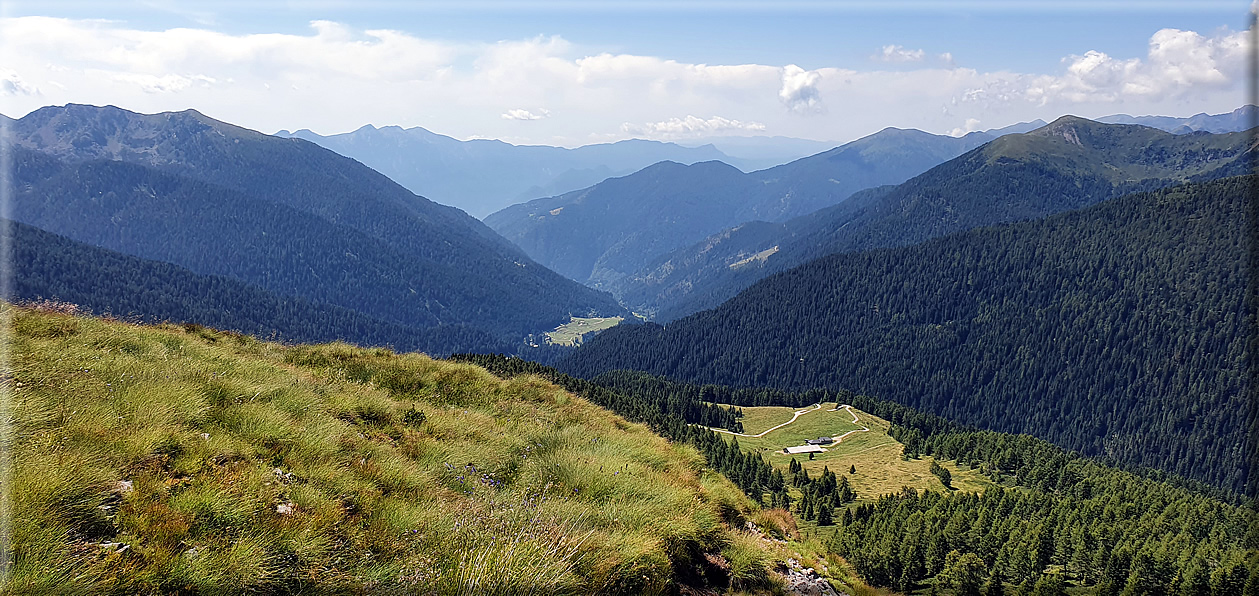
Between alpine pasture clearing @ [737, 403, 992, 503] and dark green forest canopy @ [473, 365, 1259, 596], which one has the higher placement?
dark green forest canopy @ [473, 365, 1259, 596]

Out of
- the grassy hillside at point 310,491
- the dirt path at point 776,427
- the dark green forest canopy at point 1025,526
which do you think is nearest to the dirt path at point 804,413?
the dirt path at point 776,427

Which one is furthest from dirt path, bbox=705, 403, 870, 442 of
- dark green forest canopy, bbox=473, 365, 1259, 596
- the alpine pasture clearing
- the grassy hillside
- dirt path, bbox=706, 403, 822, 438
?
the grassy hillside

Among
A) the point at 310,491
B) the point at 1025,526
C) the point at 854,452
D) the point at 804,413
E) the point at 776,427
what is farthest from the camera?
the point at 804,413

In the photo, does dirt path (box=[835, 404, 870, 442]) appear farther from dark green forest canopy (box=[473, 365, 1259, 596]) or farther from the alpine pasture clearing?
dark green forest canopy (box=[473, 365, 1259, 596])

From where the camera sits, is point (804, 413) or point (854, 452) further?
point (804, 413)

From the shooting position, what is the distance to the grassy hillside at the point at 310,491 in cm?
695

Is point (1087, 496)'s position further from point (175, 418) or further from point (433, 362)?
point (175, 418)

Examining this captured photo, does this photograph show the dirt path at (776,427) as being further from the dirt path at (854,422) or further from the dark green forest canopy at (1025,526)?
the dark green forest canopy at (1025,526)

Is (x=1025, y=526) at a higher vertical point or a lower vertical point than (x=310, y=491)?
lower

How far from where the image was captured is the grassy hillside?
22.8 ft

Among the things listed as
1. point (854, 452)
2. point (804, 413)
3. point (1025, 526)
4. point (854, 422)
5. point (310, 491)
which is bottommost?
point (804, 413)

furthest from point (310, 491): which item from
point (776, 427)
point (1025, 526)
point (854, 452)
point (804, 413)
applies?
Result: point (804, 413)

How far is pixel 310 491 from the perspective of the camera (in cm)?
900

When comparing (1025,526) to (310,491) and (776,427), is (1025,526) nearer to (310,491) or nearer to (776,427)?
(776,427)
